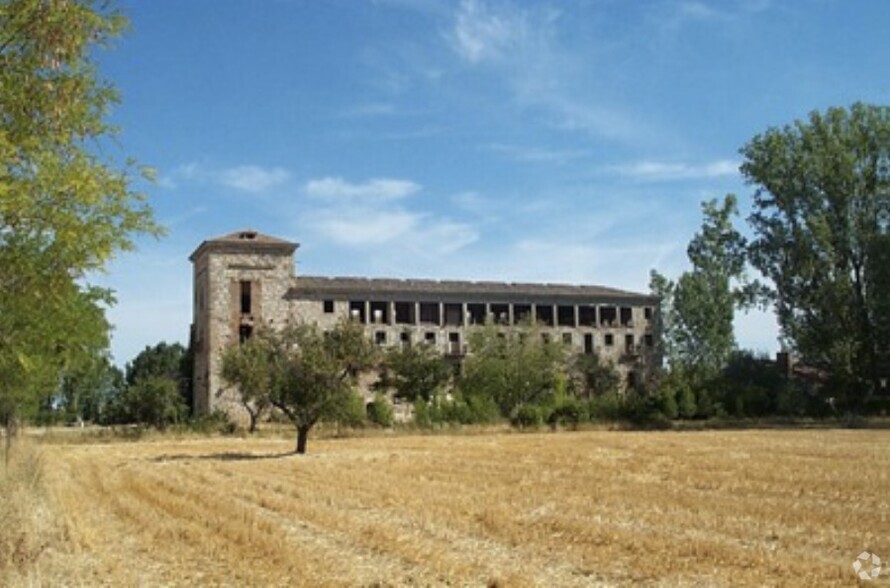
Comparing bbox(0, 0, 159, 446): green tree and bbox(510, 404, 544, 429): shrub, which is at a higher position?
bbox(0, 0, 159, 446): green tree

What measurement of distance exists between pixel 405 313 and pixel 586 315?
1794 cm

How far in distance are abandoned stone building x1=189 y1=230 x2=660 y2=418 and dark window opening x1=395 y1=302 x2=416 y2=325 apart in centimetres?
9

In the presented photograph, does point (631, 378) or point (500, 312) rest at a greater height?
point (500, 312)

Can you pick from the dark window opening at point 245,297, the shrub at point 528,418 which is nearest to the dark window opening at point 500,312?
the dark window opening at point 245,297

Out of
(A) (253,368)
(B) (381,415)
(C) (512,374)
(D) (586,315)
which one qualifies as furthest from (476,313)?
(A) (253,368)

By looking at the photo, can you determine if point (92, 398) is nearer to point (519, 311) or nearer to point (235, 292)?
point (235, 292)

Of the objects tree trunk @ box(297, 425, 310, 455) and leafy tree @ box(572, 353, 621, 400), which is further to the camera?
leafy tree @ box(572, 353, 621, 400)

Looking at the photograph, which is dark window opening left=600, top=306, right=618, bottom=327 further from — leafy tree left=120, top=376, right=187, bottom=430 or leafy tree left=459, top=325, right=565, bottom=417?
leafy tree left=120, top=376, right=187, bottom=430

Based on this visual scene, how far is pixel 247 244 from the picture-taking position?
83.7m

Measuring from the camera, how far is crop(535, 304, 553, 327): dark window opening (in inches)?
3732

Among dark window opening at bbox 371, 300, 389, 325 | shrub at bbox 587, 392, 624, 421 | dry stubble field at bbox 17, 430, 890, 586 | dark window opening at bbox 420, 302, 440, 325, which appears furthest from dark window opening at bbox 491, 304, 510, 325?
dry stubble field at bbox 17, 430, 890, 586

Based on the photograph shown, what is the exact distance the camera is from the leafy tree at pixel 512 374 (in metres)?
71.1

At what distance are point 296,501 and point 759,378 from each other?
61998 millimetres

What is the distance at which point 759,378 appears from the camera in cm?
7550
